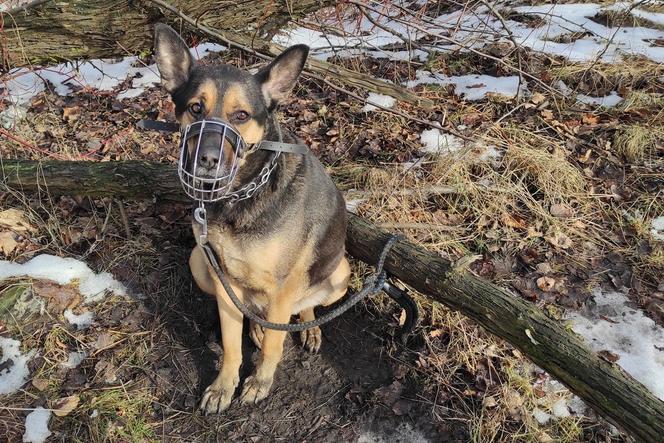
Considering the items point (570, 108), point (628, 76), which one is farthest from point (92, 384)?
point (628, 76)

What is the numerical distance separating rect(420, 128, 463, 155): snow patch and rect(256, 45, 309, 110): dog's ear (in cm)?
269

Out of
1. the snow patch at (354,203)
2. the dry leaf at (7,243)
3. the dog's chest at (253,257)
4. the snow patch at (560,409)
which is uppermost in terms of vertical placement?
the dog's chest at (253,257)

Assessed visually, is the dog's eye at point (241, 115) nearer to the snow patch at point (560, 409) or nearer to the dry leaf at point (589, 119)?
the snow patch at point (560, 409)

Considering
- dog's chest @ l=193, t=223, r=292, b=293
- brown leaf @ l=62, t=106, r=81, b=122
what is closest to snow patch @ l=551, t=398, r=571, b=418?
dog's chest @ l=193, t=223, r=292, b=293

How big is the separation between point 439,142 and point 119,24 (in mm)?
3452

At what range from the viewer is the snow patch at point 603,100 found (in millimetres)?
6086

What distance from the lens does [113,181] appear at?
4.21m

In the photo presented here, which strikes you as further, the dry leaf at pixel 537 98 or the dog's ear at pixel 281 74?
the dry leaf at pixel 537 98

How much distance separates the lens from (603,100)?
244 inches

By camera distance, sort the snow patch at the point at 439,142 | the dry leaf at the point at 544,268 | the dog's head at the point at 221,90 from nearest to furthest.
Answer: the dog's head at the point at 221,90
the dry leaf at the point at 544,268
the snow patch at the point at 439,142

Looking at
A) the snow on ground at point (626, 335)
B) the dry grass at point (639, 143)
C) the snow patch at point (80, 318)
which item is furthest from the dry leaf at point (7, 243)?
the dry grass at point (639, 143)

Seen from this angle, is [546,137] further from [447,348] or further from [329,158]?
[447,348]

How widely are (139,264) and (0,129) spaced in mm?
2582

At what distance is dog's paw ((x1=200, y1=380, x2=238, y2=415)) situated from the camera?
3410mm
